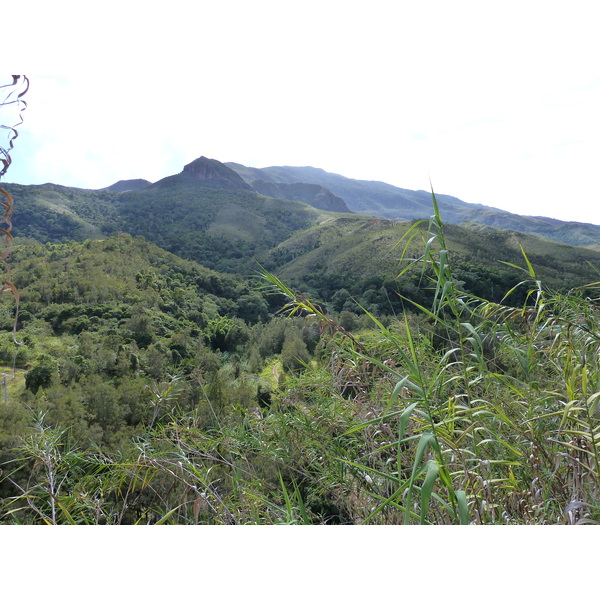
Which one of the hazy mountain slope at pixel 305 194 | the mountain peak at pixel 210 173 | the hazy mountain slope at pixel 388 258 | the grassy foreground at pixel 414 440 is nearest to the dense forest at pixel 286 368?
the grassy foreground at pixel 414 440

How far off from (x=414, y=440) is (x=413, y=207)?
159669mm

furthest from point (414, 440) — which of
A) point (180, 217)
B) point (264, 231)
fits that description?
point (180, 217)

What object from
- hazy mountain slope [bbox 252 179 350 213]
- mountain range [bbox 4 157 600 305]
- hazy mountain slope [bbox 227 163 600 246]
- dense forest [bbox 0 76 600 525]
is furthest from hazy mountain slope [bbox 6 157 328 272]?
hazy mountain slope [bbox 227 163 600 246]

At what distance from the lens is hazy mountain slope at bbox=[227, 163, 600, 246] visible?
84.6 m

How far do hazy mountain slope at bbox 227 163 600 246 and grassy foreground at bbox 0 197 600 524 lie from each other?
85673 mm

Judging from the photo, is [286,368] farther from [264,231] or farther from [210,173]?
[210,173]

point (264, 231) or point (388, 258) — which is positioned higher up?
point (264, 231)

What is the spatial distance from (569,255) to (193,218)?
58.1 metres

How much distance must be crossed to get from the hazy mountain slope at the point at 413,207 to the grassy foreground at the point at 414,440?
85.7 metres

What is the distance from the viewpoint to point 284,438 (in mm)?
1544

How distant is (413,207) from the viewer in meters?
151

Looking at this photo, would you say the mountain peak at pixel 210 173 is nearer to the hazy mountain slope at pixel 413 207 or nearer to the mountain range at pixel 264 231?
the mountain range at pixel 264 231
